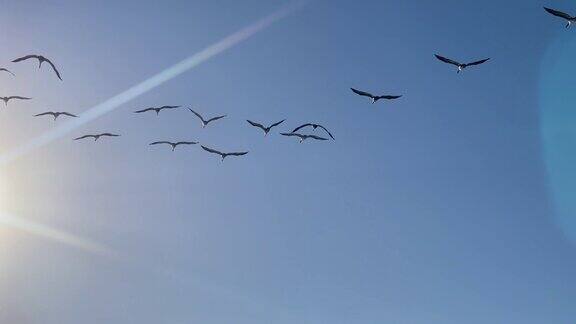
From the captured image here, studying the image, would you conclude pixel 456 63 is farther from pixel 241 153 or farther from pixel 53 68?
pixel 53 68

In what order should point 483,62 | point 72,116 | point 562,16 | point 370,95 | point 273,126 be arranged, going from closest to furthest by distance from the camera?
point 562,16
point 483,62
point 370,95
point 273,126
point 72,116

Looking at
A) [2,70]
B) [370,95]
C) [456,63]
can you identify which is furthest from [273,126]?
[2,70]

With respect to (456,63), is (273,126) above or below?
below

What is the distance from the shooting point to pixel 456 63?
276ft

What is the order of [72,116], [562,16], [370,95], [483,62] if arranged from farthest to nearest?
[72,116] < [370,95] < [483,62] < [562,16]

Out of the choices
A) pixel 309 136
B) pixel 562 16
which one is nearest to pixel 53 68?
pixel 309 136

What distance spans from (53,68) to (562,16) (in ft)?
198

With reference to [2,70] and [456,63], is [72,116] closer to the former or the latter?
[2,70]

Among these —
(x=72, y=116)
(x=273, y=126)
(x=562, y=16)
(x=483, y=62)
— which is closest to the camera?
(x=562, y=16)

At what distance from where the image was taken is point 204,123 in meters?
101

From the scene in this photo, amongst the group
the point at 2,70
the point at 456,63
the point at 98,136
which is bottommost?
the point at 98,136

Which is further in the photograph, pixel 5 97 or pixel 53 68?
pixel 5 97

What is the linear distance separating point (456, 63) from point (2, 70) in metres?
56.9

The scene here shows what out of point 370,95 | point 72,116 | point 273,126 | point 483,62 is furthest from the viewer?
point 72,116
